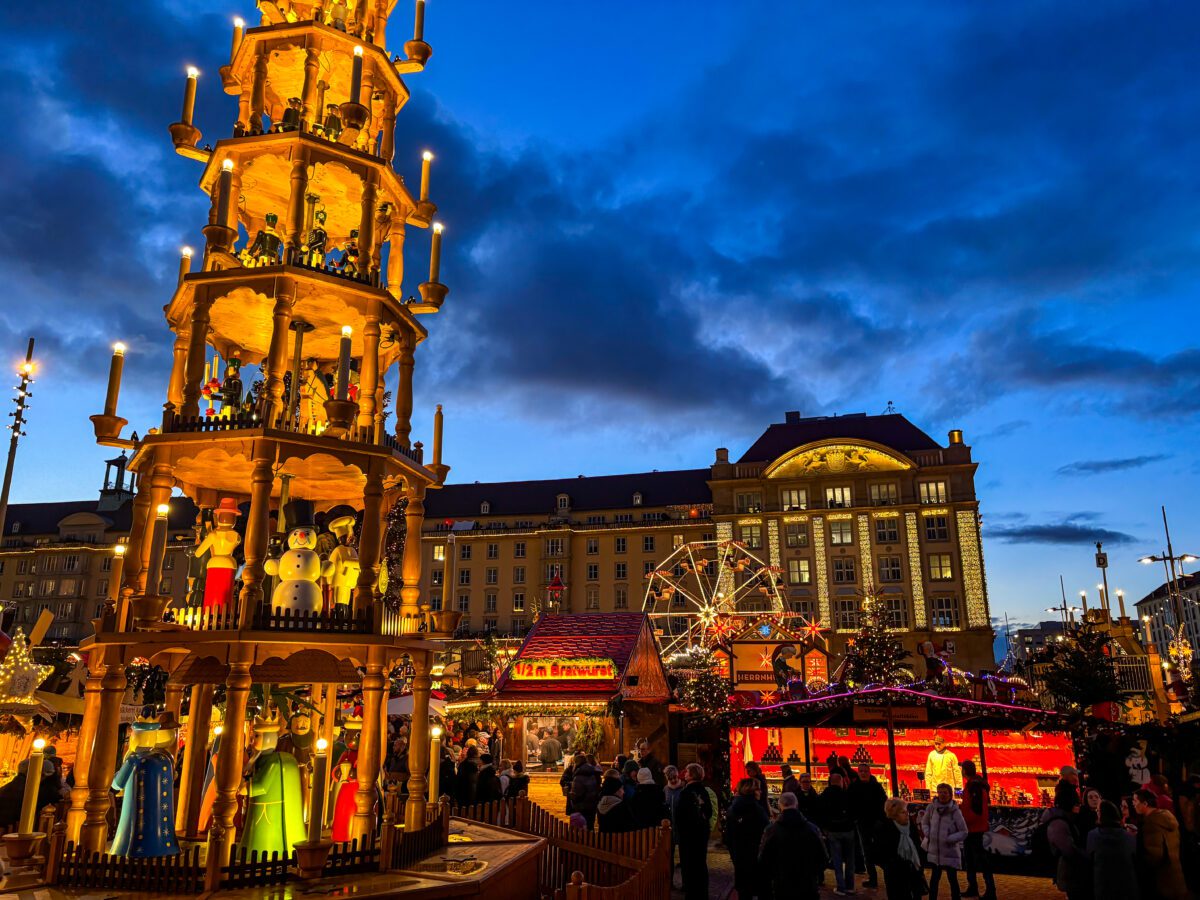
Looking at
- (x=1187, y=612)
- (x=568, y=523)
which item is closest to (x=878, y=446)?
(x=568, y=523)

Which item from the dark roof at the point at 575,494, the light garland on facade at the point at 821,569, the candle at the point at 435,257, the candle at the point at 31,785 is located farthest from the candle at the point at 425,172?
the dark roof at the point at 575,494

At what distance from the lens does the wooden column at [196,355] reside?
945 cm

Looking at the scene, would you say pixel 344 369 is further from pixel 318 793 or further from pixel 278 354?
pixel 318 793

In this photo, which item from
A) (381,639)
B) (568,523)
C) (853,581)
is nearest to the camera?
(381,639)

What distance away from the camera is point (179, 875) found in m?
7.46

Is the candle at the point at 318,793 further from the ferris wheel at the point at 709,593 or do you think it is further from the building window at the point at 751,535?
the building window at the point at 751,535

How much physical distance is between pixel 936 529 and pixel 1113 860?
56491mm

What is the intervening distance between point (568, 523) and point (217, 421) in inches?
2558

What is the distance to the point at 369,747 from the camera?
9.00 meters

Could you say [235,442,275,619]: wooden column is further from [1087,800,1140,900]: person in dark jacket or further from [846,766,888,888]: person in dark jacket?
[846,766,888,888]: person in dark jacket

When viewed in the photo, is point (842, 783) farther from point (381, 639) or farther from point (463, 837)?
point (381, 639)

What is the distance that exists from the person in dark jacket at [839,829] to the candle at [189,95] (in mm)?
13439

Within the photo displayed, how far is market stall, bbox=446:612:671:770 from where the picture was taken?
76.9 feet

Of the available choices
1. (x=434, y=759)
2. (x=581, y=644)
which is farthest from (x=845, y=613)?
(x=434, y=759)
